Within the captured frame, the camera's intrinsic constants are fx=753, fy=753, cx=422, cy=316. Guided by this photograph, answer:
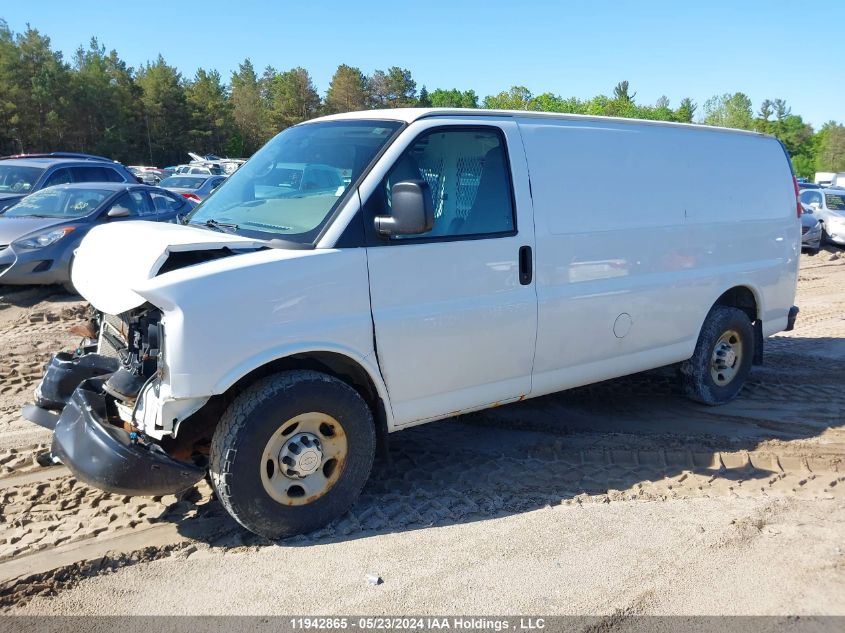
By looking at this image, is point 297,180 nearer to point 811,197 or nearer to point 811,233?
point 811,233

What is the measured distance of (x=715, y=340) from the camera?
20.3ft

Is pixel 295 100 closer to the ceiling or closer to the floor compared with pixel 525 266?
closer to the ceiling

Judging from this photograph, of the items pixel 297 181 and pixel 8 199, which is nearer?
pixel 297 181

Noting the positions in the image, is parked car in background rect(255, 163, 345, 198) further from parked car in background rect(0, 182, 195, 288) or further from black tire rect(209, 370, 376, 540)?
parked car in background rect(0, 182, 195, 288)

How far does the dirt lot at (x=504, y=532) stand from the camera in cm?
350

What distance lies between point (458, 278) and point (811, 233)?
58.6ft

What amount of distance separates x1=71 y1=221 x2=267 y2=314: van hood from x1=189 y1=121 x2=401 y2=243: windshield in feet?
0.72

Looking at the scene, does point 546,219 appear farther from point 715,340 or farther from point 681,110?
point 681,110

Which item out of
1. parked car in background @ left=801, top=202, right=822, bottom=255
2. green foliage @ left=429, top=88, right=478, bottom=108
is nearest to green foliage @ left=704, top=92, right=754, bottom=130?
green foliage @ left=429, top=88, right=478, bottom=108

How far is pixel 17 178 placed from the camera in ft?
42.6

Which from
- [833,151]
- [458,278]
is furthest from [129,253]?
[833,151]

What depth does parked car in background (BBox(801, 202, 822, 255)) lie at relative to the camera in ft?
62.6

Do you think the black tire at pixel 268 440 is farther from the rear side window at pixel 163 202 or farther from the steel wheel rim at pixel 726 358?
the rear side window at pixel 163 202

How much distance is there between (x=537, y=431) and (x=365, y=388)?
1.81 meters
